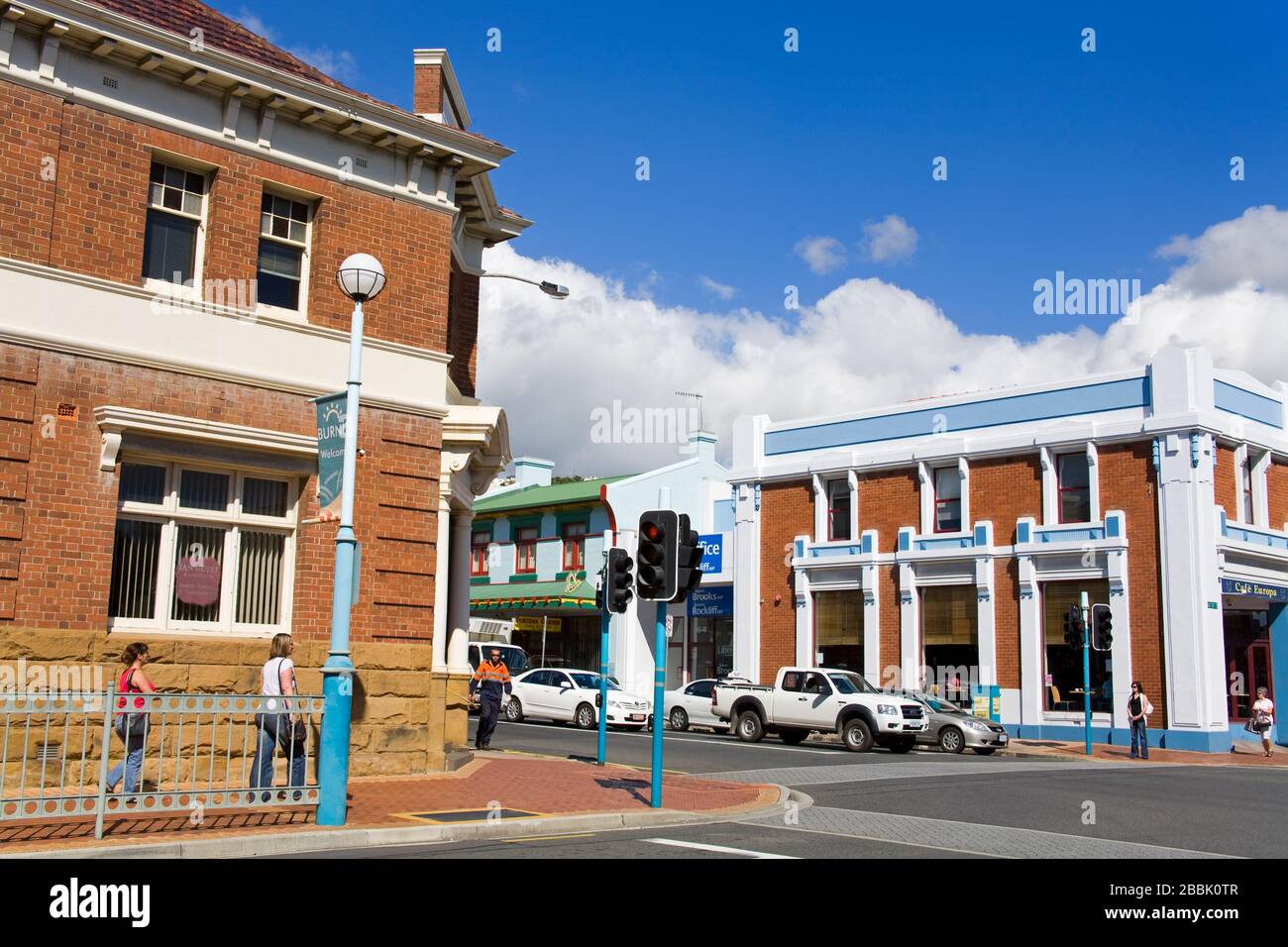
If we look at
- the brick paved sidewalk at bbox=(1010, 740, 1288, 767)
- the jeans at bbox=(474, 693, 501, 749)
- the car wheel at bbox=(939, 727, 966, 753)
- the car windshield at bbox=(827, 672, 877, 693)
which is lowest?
the brick paved sidewalk at bbox=(1010, 740, 1288, 767)

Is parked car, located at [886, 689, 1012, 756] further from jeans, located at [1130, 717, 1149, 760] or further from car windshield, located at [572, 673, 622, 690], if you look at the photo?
car windshield, located at [572, 673, 622, 690]

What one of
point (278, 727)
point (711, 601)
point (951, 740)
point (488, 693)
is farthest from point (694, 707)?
point (278, 727)

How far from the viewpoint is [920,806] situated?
14.6 metres

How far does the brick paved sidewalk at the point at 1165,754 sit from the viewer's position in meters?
25.6

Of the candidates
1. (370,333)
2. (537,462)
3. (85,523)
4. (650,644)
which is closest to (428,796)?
(85,523)

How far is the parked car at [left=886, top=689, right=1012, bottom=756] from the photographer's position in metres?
26.0

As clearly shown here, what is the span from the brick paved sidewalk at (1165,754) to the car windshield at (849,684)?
4.01 m

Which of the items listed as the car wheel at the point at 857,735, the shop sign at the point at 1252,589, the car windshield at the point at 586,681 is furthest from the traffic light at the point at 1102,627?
the car windshield at the point at 586,681

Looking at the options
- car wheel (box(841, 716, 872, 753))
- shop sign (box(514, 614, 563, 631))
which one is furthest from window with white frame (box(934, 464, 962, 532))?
shop sign (box(514, 614, 563, 631))

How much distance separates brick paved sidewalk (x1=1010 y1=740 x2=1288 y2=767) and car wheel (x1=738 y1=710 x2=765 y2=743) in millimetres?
5718

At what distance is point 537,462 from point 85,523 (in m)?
40.6

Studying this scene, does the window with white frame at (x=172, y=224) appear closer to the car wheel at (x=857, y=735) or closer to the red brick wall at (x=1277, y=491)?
the car wheel at (x=857, y=735)

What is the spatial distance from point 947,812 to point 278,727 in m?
7.69
